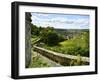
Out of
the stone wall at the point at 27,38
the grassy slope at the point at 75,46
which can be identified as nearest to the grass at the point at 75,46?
the grassy slope at the point at 75,46

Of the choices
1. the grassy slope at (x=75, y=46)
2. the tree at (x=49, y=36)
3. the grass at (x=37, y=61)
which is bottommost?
the grass at (x=37, y=61)

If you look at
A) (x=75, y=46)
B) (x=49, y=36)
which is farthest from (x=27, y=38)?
(x=75, y=46)

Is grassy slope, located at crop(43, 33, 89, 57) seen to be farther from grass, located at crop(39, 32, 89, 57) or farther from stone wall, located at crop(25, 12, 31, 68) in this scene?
stone wall, located at crop(25, 12, 31, 68)

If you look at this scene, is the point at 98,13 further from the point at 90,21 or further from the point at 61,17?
the point at 61,17

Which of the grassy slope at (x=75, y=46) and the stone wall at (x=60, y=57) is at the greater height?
the grassy slope at (x=75, y=46)

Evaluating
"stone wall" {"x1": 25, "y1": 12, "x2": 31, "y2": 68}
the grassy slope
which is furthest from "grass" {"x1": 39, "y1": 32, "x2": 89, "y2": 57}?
"stone wall" {"x1": 25, "y1": 12, "x2": 31, "y2": 68}

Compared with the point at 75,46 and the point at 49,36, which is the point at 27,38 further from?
the point at 75,46

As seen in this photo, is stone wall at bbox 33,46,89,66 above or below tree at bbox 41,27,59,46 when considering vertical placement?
below

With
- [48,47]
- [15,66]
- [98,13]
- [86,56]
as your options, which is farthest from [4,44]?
[98,13]

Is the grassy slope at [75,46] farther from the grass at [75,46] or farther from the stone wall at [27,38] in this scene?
the stone wall at [27,38]

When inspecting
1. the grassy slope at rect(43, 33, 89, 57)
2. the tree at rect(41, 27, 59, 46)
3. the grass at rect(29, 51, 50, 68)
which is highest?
the tree at rect(41, 27, 59, 46)

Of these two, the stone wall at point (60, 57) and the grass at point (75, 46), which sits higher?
the grass at point (75, 46)
